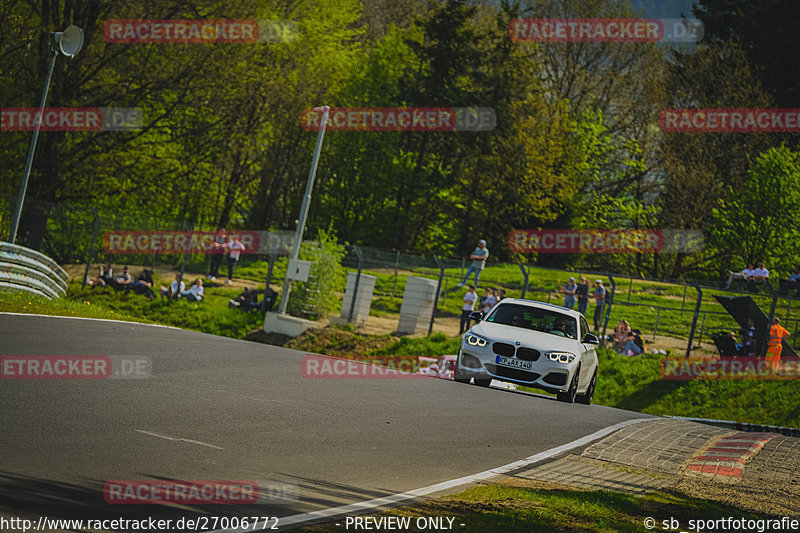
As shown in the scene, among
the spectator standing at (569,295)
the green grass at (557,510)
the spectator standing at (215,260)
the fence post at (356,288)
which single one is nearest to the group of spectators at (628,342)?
the spectator standing at (569,295)

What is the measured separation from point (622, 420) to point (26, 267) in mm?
15652

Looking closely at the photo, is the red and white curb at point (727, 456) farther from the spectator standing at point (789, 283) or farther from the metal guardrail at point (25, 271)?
the spectator standing at point (789, 283)

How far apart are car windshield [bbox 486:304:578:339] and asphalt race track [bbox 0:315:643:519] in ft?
5.34

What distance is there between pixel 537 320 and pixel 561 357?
4.35 feet

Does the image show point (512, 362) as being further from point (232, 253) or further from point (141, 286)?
point (232, 253)

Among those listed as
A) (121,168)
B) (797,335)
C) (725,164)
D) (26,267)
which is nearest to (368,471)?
(26,267)

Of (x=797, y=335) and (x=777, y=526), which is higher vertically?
(x=797, y=335)

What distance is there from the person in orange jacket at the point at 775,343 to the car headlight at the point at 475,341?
1418cm

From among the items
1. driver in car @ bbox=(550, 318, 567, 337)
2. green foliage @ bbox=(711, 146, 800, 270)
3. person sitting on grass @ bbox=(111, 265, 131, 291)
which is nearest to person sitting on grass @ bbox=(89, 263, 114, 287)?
person sitting on grass @ bbox=(111, 265, 131, 291)

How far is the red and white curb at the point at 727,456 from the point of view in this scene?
43.6ft

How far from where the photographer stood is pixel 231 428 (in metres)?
11.4

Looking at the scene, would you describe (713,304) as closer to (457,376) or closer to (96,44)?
(457,376)

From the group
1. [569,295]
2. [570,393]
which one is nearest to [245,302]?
[569,295]

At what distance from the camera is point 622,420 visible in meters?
19.2
